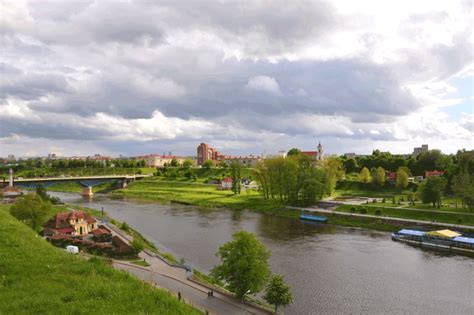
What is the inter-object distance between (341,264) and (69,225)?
30359 mm

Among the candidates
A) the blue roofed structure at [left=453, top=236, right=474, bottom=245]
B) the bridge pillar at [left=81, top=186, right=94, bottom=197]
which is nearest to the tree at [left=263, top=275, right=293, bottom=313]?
the blue roofed structure at [left=453, top=236, right=474, bottom=245]

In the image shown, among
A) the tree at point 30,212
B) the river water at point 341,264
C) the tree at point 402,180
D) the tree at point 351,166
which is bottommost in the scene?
the river water at point 341,264

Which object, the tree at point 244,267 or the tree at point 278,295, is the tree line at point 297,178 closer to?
the tree at point 244,267

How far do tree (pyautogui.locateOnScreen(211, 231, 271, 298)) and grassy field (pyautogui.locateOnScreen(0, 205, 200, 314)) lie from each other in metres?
15.1

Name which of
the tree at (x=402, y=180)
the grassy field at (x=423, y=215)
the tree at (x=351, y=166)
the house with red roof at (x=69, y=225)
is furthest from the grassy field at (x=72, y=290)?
the tree at (x=351, y=166)

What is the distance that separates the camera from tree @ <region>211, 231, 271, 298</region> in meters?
25.8

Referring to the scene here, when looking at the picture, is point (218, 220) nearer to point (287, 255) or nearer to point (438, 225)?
point (287, 255)

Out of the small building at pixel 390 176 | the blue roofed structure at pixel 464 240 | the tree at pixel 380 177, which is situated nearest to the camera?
the blue roofed structure at pixel 464 240

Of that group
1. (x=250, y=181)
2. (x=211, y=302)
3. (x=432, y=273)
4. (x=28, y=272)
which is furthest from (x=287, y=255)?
(x=250, y=181)

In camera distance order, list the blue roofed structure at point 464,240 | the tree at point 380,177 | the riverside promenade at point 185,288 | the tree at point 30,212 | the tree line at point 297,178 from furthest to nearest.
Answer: the tree at point 380,177
the tree line at point 297,178
the tree at point 30,212
the blue roofed structure at point 464,240
the riverside promenade at point 185,288

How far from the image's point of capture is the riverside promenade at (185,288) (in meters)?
24.0

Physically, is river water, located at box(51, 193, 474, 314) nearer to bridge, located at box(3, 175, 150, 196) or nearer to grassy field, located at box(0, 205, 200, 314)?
grassy field, located at box(0, 205, 200, 314)

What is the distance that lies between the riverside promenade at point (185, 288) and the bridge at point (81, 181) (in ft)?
273

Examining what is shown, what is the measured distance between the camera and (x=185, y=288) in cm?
2705
